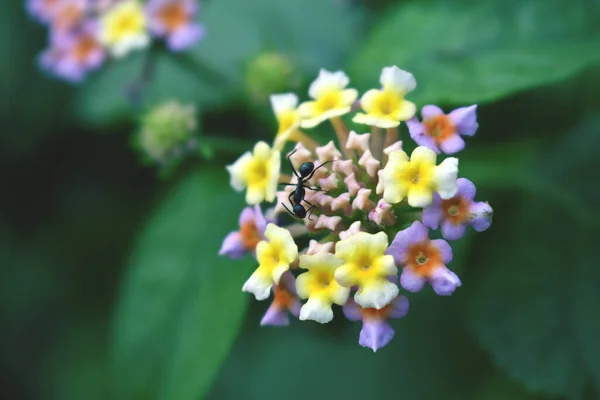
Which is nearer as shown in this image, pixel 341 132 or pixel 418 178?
pixel 418 178

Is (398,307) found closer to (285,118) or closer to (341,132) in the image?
(341,132)

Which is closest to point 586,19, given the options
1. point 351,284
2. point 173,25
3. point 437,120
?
point 437,120

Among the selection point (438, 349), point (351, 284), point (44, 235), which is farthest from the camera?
point (44, 235)

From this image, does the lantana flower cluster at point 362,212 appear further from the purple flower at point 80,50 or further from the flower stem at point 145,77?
the purple flower at point 80,50

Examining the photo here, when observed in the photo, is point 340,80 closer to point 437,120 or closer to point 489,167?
point 437,120

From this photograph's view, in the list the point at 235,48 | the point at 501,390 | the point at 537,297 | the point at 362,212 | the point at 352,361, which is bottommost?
the point at 352,361

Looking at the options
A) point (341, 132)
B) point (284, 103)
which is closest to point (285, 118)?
point (284, 103)
